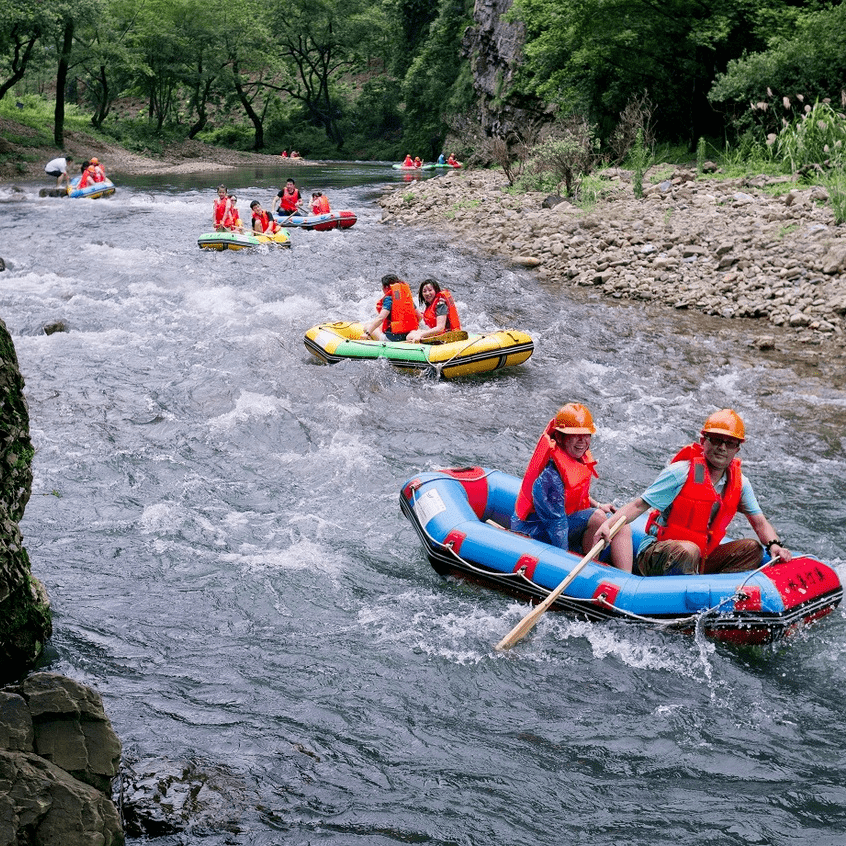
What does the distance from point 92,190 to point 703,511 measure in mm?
23114

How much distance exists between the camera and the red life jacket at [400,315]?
10.7 metres

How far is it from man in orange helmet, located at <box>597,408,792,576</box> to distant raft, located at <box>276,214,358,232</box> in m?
15.7

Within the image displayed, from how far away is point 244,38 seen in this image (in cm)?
4116

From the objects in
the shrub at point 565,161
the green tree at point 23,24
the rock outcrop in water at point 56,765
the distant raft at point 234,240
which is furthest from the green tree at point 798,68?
the green tree at point 23,24

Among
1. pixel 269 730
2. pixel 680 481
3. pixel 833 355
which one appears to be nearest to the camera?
pixel 269 730

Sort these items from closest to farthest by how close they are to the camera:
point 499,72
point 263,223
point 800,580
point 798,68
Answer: point 800,580 < point 263,223 < point 798,68 < point 499,72

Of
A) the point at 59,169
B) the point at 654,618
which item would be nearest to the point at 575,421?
the point at 654,618

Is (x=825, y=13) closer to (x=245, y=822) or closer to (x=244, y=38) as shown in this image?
(x=245, y=822)

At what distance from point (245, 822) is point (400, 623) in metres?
1.94

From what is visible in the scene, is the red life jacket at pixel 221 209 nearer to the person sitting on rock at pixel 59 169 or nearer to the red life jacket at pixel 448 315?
the red life jacket at pixel 448 315

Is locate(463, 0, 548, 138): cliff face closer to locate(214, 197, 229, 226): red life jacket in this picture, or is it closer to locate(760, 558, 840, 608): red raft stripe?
locate(214, 197, 229, 226): red life jacket

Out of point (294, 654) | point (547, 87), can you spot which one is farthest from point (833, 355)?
point (547, 87)

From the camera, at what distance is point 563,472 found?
5629mm

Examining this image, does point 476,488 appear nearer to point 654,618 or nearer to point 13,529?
point 654,618
